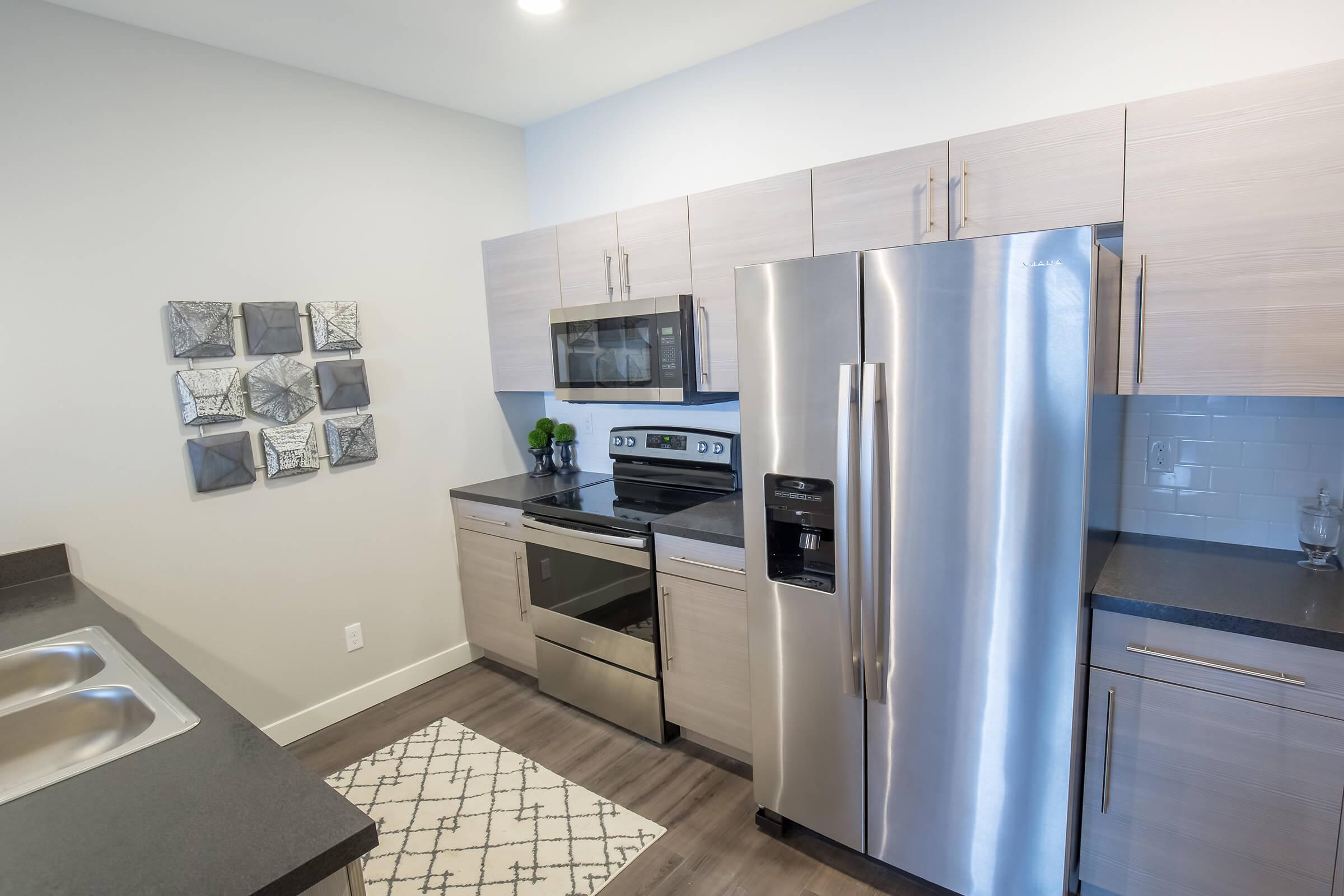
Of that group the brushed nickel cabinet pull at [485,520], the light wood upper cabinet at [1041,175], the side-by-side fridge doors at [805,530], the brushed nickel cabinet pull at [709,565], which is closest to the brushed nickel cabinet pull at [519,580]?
the brushed nickel cabinet pull at [485,520]

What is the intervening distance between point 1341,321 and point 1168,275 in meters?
0.35

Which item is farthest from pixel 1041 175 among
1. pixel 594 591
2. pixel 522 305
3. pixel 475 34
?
pixel 522 305

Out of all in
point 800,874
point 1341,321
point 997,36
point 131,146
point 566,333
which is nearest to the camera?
point 1341,321

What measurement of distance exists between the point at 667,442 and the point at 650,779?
1.37m

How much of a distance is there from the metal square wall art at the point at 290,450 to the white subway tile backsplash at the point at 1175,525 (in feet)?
9.97

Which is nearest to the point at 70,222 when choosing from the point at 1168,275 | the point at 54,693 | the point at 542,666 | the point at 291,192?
the point at 291,192

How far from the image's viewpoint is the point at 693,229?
2.57m

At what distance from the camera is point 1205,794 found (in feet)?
5.09

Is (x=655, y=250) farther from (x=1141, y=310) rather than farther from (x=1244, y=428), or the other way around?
(x=1244, y=428)

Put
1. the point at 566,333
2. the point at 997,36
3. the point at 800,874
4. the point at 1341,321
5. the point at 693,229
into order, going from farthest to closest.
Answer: the point at 566,333, the point at 693,229, the point at 997,36, the point at 800,874, the point at 1341,321

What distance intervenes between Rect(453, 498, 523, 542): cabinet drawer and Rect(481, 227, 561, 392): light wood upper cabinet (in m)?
0.61

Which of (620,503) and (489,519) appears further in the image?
(489,519)

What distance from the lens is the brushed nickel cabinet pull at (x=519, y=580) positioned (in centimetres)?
307

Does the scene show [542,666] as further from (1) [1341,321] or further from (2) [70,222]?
(1) [1341,321]
